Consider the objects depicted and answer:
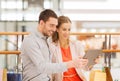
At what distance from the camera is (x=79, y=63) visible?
2842 mm

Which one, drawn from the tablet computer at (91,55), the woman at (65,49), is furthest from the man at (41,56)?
the woman at (65,49)

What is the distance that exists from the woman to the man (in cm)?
Result: 36

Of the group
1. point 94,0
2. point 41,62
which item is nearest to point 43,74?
point 41,62

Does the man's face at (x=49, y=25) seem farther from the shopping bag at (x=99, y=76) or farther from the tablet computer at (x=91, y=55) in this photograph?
the shopping bag at (x=99, y=76)

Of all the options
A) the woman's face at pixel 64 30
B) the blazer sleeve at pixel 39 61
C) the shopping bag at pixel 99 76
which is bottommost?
the shopping bag at pixel 99 76

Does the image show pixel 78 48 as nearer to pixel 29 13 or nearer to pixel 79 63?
pixel 79 63

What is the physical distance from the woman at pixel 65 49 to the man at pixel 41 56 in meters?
0.36

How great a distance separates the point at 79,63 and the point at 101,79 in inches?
29.6

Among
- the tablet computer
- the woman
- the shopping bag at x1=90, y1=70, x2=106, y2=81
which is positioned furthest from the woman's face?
the shopping bag at x1=90, y1=70, x2=106, y2=81

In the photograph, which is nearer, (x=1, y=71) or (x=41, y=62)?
(x=41, y=62)

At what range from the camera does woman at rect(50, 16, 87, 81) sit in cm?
335

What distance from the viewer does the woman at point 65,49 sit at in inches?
132

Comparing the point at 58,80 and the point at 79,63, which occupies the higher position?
the point at 79,63

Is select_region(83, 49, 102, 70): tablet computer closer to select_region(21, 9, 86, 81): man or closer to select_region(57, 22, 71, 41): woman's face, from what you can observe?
select_region(21, 9, 86, 81): man
